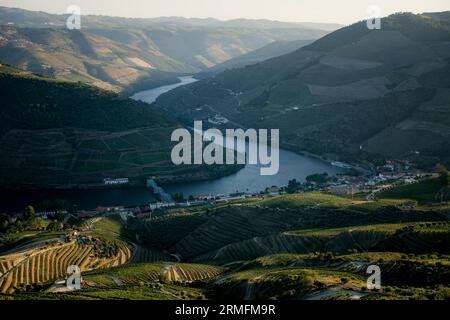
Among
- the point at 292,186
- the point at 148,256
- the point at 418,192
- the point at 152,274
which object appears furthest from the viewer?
the point at 292,186

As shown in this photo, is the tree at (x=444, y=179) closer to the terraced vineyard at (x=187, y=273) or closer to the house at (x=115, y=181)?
the terraced vineyard at (x=187, y=273)

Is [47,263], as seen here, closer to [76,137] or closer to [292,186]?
[292,186]

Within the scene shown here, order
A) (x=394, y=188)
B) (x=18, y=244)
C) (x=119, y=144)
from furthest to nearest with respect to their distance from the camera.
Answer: (x=119, y=144) < (x=394, y=188) < (x=18, y=244)

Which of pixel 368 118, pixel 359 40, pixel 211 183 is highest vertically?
pixel 359 40

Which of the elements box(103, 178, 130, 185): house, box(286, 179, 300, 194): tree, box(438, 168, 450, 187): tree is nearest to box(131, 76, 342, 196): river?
box(286, 179, 300, 194): tree

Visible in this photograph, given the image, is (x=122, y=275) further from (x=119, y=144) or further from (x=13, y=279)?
(x=119, y=144)

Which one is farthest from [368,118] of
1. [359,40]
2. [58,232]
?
[58,232]

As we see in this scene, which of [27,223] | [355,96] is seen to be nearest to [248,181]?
[27,223]
